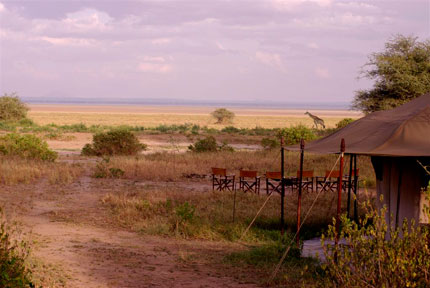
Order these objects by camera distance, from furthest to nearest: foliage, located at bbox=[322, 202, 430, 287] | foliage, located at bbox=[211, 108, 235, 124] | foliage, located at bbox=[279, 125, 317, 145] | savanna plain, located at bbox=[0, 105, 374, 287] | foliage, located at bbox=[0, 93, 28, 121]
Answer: foliage, located at bbox=[211, 108, 235, 124]
foliage, located at bbox=[0, 93, 28, 121]
foliage, located at bbox=[279, 125, 317, 145]
savanna plain, located at bbox=[0, 105, 374, 287]
foliage, located at bbox=[322, 202, 430, 287]

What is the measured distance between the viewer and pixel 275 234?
11.1 meters

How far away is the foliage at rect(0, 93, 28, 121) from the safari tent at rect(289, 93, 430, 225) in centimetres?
4230

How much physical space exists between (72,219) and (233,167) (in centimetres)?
945

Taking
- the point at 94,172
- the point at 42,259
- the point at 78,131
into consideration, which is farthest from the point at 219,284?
the point at 78,131

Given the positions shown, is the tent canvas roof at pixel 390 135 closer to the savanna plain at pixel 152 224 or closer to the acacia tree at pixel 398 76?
the savanna plain at pixel 152 224

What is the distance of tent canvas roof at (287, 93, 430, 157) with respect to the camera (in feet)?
27.6

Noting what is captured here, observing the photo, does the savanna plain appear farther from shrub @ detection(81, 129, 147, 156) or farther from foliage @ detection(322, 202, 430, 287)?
shrub @ detection(81, 129, 147, 156)

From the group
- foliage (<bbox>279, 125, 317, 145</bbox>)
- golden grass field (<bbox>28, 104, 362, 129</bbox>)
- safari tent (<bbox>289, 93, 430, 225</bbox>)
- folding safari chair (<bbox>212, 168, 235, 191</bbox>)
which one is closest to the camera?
safari tent (<bbox>289, 93, 430, 225</bbox>)

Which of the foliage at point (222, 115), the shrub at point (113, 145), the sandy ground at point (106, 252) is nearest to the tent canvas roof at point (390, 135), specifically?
the sandy ground at point (106, 252)

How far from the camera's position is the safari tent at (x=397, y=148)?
28.0 feet

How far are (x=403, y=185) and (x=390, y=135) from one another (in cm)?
139

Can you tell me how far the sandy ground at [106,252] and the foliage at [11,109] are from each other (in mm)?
36213

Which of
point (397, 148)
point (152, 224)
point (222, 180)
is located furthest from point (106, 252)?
point (222, 180)

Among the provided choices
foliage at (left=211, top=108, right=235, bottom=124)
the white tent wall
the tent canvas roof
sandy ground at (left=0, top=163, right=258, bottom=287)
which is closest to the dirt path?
sandy ground at (left=0, top=163, right=258, bottom=287)
